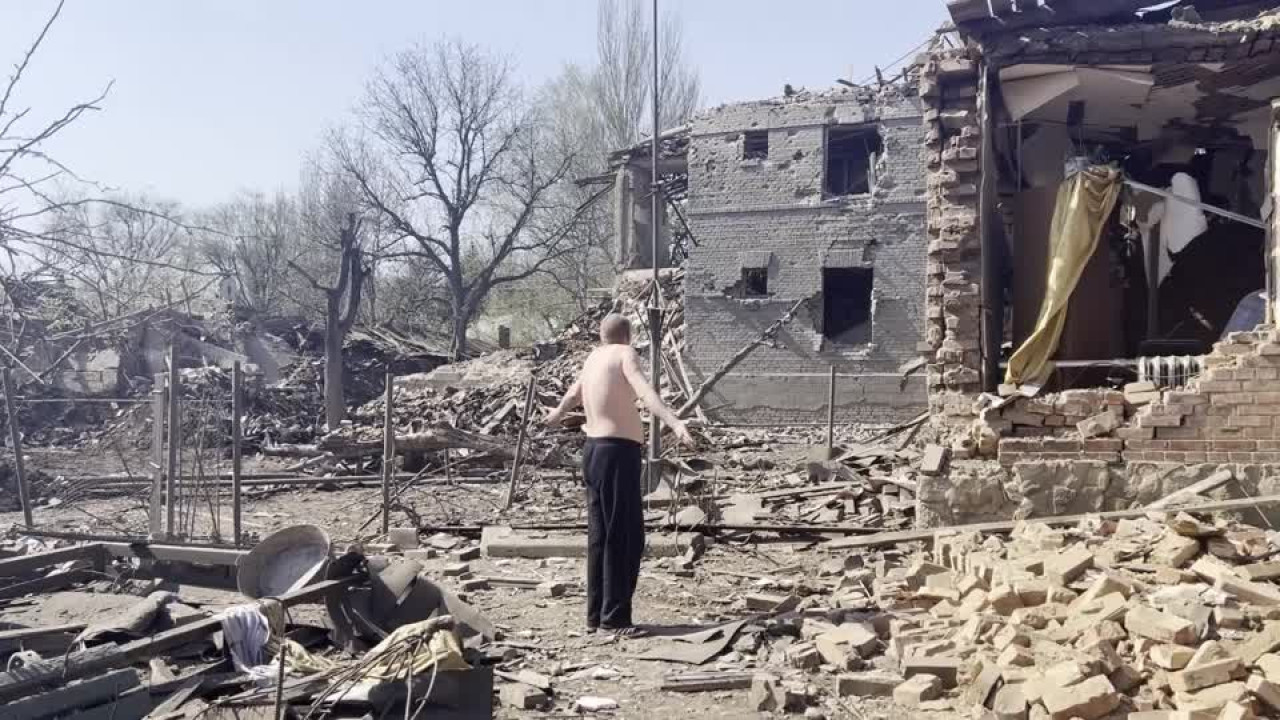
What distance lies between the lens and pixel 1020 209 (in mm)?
10000

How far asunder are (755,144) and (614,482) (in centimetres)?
1972

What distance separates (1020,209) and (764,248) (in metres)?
15.1

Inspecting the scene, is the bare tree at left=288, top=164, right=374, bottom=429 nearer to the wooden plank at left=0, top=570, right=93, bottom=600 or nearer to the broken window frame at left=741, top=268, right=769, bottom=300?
the broken window frame at left=741, top=268, right=769, bottom=300

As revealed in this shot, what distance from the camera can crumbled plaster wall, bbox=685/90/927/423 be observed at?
2383cm

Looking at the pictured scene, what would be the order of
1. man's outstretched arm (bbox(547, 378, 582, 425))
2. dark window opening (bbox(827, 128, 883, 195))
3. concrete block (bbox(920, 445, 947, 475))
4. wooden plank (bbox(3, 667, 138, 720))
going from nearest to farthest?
wooden plank (bbox(3, 667, 138, 720))
man's outstretched arm (bbox(547, 378, 582, 425))
concrete block (bbox(920, 445, 947, 475))
dark window opening (bbox(827, 128, 883, 195))

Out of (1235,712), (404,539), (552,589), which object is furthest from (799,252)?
(1235,712)

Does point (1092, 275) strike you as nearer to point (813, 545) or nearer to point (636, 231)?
point (813, 545)

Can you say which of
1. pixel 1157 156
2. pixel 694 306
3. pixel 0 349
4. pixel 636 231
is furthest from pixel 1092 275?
pixel 636 231

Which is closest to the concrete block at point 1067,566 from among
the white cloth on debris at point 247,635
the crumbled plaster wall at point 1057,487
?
the crumbled plaster wall at point 1057,487

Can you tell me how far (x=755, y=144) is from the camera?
25.1 metres

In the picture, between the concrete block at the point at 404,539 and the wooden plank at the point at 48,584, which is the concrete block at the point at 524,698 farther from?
the concrete block at the point at 404,539

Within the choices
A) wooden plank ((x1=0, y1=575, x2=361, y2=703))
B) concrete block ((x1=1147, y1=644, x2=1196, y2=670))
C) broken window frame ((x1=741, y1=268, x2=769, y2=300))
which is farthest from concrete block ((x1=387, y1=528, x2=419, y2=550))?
broken window frame ((x1=741, y1=268, x2=769, y2=300))

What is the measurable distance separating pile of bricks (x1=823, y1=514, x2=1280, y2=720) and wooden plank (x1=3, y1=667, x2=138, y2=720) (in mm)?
3284

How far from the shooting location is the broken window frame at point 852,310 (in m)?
24.7
